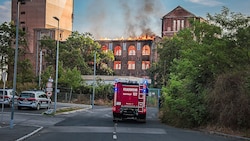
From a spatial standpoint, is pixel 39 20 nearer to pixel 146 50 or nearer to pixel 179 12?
pixel 146 50

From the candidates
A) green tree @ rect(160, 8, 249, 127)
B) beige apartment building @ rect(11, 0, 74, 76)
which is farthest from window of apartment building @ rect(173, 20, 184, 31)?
green tree @ rect(160, 8, 249, 127)

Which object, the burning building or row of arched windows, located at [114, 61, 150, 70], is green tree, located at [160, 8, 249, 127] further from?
row of arched windows, located at [114, 61, 150, 70]

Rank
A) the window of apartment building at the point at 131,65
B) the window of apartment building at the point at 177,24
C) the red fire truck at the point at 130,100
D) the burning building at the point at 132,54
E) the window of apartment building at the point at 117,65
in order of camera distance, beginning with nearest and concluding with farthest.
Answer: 1. the red fire truck at the point at 130,100
2. the window of apartment building at the point at 177,24
3. the burning building at the point at 132,54
4. the window of apartment building at the point at 131,65
5. the window of apartment building at the point at 117,65

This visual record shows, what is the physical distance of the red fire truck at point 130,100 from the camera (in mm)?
31750

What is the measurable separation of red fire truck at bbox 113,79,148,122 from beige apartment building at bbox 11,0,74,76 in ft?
232

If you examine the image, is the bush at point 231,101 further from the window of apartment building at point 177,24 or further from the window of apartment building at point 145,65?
the window of apartment building at point 145,65

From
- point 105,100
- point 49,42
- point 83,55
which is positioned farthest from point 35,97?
point 83,55

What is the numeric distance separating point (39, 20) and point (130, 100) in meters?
76.7

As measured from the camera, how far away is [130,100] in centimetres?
3178

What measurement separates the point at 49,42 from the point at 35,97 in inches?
1783

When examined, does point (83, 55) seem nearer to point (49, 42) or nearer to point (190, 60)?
point (49, 42)

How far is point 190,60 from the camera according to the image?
30.9 meters

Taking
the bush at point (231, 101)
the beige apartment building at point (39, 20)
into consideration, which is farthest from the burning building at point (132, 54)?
the bush at point (231, 101)

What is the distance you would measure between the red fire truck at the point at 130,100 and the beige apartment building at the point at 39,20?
70.7 meters
